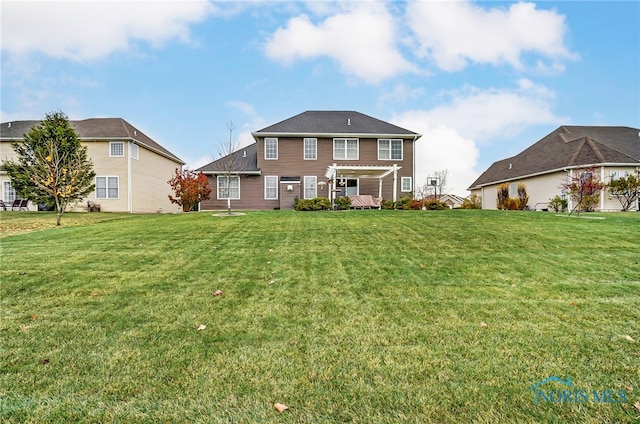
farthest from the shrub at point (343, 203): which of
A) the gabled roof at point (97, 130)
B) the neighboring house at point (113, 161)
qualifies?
the gabled roof at point (97, 130)

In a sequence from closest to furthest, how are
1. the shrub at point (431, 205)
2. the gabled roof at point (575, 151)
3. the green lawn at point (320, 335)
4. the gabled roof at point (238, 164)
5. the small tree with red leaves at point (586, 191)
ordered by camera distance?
the green lawn at point (320, 335), the shrub at point (431, 205), the small tree with red leaves at point (586, 191), the gabled roof at point (575, 151), the gabled roof at point (238, 164)

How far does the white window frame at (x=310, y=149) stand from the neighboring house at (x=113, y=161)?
11834 millimetres

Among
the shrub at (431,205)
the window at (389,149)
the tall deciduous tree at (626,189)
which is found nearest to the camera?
the shrub at (431,205)

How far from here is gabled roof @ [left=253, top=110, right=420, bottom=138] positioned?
72.1 ft

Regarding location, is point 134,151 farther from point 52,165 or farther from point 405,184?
point 405,184

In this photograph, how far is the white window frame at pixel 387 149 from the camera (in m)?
22.6

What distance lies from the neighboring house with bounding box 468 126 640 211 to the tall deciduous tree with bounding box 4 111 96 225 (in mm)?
28561

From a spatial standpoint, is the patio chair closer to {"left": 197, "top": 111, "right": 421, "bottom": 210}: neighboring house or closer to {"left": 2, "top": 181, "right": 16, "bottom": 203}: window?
{"left": 2, "top": 181, "right": 16, "bottom": 203}: window

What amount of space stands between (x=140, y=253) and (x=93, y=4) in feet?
33.9

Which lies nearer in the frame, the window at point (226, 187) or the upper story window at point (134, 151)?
the upper story window at point (134, 151)

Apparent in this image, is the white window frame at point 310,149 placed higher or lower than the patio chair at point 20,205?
higher

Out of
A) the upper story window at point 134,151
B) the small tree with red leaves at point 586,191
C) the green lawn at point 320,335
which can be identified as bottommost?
the green lawn at point 320,335

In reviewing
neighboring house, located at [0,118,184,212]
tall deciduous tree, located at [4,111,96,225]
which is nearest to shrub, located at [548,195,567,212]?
tall deciduous tree, located at [4,111,96,225]

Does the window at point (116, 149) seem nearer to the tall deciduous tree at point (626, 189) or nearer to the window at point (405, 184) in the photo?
the window at point (405, 184)
